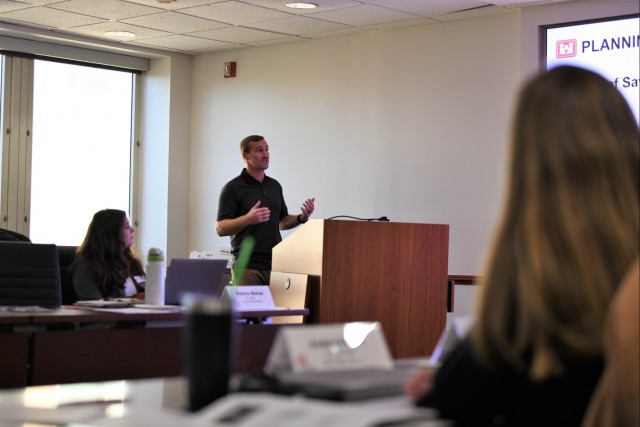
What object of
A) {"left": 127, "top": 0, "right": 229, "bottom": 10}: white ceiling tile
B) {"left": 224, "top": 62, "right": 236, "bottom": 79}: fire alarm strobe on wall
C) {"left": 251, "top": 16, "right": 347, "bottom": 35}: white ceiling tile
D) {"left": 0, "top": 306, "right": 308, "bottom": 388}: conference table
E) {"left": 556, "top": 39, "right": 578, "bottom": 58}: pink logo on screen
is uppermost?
{"left": 251, "top": 16, "right": 347, "bottom": 35}: white ceiling tile

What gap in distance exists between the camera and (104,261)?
4.81 meters

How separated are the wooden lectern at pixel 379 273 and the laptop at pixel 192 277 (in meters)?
0.98

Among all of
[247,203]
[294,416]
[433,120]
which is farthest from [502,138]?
[294,416]

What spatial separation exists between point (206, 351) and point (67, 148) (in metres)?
7.82

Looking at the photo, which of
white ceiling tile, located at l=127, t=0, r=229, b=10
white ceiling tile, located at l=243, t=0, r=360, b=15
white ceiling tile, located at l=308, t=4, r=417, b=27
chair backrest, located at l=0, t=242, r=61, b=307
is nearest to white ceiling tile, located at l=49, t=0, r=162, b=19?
white ceiling tile, located at l=127, t=0, r=229, b=10

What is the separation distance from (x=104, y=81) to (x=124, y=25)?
53.3 inches

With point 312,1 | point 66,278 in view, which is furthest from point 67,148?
point 66,278

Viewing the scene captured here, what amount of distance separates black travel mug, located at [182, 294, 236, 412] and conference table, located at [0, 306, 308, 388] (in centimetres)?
232

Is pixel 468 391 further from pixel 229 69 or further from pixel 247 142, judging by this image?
pixel 229 69

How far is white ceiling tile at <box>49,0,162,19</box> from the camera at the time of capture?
718 cm

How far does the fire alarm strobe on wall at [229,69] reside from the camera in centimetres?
916

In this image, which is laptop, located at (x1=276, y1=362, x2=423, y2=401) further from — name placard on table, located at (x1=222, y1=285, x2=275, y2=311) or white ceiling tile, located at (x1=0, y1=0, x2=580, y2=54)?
white ceiling tile, located at (x1=0, y1=0, x2=580, y2=54)

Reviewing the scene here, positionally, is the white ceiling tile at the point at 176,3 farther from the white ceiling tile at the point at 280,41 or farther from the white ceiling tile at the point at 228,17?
the white ceiling tile at the point at 280,41

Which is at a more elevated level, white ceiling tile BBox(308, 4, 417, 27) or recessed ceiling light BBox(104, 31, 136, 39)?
recessed ceiling light BBox(104, 31, 136, 39)
